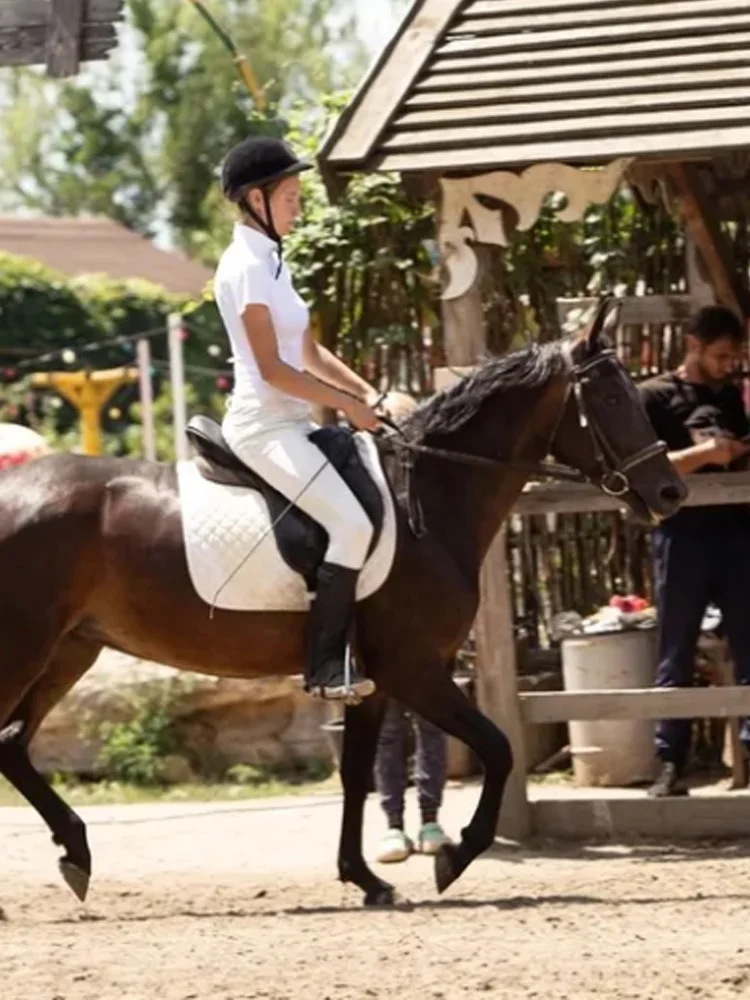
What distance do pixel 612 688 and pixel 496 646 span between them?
1.01 meters

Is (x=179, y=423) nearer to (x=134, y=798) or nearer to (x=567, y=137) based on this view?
(x=134, y=798)

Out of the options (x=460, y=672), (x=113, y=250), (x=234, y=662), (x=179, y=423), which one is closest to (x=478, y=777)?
(x=460, y=672)

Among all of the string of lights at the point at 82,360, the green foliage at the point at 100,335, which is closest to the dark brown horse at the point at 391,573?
the string of lights at the point at 82,360

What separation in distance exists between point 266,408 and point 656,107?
219 centimetres

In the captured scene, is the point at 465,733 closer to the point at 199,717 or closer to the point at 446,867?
the point at 446,867

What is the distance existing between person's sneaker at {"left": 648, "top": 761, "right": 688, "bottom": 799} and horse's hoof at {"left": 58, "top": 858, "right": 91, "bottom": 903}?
256cm

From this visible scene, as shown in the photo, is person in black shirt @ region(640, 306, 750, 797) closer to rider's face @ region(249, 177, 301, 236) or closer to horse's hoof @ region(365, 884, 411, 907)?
horse's hoof @ region(365, 884, 411, 907)

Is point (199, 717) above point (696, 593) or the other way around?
the other way around

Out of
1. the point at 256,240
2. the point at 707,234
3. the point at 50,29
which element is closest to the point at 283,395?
the point at 256,240

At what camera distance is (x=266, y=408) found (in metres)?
8.27

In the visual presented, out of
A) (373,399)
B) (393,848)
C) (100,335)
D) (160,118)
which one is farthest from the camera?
(160,118)

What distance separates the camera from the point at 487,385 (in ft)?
28.5

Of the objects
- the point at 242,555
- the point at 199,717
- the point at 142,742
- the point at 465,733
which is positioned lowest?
the point at 465,733

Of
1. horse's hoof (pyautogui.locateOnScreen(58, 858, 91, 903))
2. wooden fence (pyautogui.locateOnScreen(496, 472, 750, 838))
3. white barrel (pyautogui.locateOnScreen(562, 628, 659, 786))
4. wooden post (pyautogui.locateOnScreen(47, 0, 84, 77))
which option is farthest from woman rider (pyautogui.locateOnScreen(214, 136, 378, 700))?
white barrel (pyautogui.locateOnScreen(562, 628, 659, 786))
